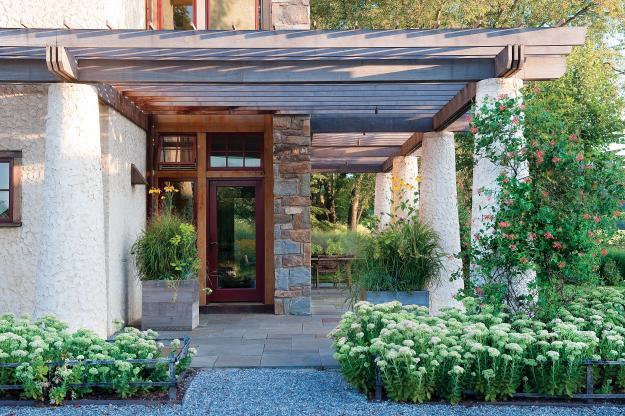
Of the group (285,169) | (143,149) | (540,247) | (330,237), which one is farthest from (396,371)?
(330,237)

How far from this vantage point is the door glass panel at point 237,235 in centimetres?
1049

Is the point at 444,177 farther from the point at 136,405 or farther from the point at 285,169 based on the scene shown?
the point at 136,405

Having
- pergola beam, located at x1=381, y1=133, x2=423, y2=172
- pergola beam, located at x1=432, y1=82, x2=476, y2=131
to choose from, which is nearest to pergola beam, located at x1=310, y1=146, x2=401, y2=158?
pergola beam, located at x1=381, y1=133, x2=423, y2=172

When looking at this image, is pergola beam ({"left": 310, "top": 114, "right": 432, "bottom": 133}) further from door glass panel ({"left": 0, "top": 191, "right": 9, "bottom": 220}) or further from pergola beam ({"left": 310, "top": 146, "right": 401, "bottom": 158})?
door glass panel ({"left": 0, "top": 191, "right": 9, "bottom": 220})

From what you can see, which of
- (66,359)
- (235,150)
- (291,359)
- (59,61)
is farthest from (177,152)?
(66,359)

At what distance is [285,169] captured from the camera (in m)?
9.95

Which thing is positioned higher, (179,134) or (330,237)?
(179,134)

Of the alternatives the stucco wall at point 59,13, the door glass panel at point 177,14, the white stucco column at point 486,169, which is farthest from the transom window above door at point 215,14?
the white stucco column at point 486,169

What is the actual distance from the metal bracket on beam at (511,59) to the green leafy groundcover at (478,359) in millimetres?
2338

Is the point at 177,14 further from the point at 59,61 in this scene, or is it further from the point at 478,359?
the point at 478,359

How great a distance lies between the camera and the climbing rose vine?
5973 mm

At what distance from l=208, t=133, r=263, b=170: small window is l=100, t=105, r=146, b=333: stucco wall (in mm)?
1193

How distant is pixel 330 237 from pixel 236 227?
6.67 meters

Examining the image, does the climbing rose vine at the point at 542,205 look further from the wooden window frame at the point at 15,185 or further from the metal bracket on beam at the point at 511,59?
the wooden window frame at the point at 15,185
